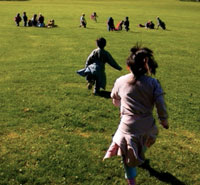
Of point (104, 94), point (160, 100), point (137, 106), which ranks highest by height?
point (160, 100)

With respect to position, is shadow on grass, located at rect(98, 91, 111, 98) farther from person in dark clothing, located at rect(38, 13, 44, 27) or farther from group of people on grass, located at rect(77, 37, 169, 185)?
→ person in dark clothing, located at rect(38, 13, 44, 27)

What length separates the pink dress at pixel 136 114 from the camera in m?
4.05

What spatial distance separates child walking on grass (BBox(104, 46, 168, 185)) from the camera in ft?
13.2

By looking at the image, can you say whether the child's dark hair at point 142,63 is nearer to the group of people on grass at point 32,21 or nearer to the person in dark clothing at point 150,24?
the group of people on grass at point 32,21

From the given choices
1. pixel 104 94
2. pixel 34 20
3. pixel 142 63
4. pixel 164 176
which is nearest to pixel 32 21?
pixel 34 20

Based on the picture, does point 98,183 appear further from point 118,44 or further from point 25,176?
point 118,44

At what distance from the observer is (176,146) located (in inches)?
268

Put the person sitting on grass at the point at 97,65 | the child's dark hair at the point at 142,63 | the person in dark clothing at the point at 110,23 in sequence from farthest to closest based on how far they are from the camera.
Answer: the person in dark clothing at the point at 110,23 < the person sitting on grass at the point at 97,65 < the child's dark hair at the point at 142,63

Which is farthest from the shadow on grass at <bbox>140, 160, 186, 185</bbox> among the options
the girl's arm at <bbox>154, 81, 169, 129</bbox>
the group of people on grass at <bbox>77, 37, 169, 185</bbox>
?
the girl's arm at <bbox>154, 81, 169, 129</bbox>

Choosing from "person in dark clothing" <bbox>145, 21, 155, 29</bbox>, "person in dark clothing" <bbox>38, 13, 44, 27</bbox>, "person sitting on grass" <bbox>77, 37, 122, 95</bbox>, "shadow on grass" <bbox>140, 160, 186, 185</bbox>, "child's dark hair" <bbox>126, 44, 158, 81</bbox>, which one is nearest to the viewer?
"child's dark hair" <bbox>126, 44, 158, 81</bbox>

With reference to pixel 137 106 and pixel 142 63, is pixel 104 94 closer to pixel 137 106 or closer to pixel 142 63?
pixel 137 106

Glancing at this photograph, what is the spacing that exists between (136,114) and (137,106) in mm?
152

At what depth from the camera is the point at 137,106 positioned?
4168 millimetres

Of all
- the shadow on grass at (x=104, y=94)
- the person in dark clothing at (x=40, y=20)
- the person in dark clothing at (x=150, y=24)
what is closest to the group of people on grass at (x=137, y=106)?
the shadow on grass at (x=104, y=94)
